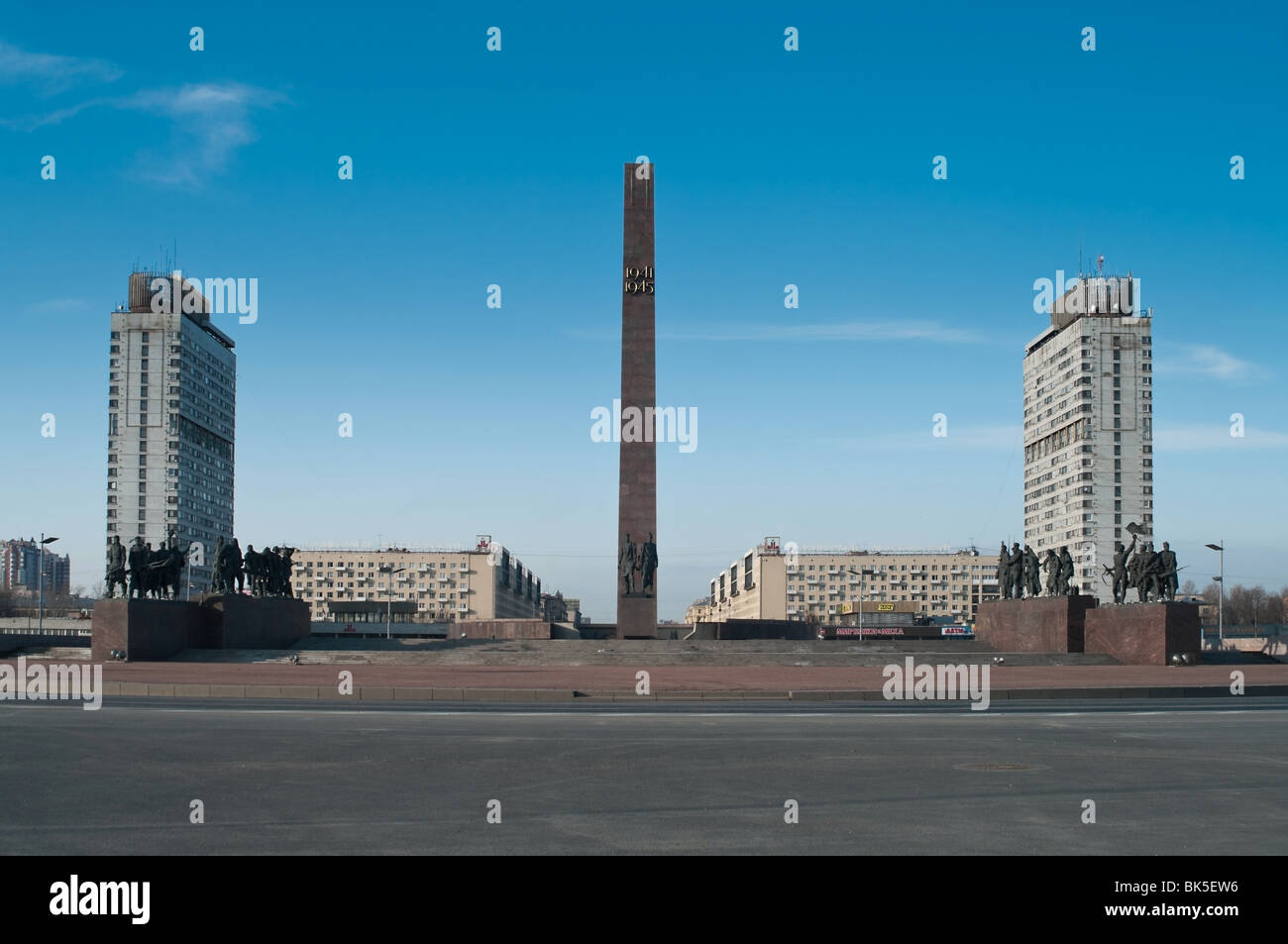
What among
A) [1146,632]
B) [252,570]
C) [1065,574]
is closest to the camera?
[1146,632]

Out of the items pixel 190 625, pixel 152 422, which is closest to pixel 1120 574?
pixel 190 625

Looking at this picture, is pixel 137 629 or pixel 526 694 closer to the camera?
pixel 526 694

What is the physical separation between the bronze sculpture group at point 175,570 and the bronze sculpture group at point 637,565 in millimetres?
12093

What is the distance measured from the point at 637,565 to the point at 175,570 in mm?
16550

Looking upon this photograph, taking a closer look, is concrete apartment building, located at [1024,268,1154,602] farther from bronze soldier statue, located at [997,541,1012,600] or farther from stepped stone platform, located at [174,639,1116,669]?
stepped stone platform, located at [174,639,1116,669]

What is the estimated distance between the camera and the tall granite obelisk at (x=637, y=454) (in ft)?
148

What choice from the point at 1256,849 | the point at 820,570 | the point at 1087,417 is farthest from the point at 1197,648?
the point at 820,570

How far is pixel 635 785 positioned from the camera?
1047cm

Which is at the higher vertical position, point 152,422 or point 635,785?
point 152,422

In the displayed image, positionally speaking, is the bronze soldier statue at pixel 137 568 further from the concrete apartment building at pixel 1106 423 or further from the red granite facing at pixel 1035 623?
the concrete apartment building at pixel 1106 423

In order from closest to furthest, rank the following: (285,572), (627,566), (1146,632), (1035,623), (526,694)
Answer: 1. (526,694)
2. (1146,632)
3. (1035,623)
4. (285,572)
5. (627,566)

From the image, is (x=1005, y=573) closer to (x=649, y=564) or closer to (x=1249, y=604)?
(x=649, y=564)

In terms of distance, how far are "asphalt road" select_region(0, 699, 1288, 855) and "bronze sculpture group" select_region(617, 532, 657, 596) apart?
89.2ft

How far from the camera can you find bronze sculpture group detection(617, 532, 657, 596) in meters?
45.2
